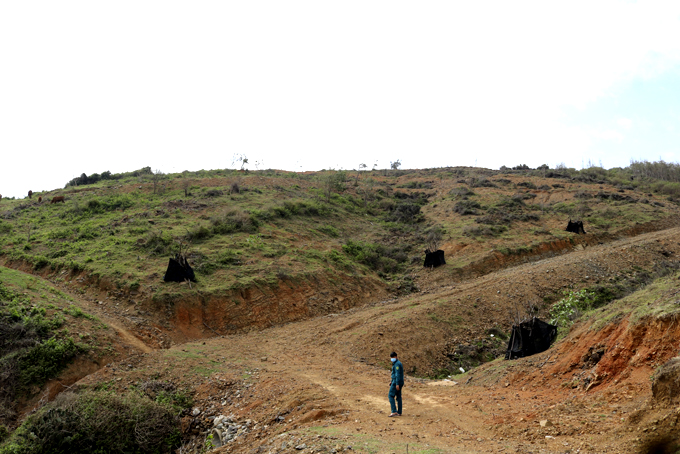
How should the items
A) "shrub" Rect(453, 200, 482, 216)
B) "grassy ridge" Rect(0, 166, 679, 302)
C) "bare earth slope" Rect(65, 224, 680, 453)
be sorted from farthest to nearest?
"shrub" Rect(453, 200, 482, 216) < "grassy ridge" Rect(0, 166, 679, 302) < "bare earth slope" Rect(65, 224, 680, 453)

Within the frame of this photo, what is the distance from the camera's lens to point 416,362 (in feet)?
40.6

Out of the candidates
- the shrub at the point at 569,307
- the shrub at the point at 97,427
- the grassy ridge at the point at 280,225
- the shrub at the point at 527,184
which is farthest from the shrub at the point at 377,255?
the shrub at the point at 527,184

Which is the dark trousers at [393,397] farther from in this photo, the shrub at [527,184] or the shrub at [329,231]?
the shrub at [527,184]

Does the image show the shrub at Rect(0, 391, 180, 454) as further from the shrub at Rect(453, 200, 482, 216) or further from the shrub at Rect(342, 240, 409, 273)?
the shrub at Rect(453, 200, 482, 216)

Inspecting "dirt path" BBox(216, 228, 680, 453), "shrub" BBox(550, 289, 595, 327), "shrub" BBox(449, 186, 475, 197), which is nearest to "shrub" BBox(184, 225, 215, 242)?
"dirt path" BBox(216, 228, 680, 453)

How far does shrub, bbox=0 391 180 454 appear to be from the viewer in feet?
25.9

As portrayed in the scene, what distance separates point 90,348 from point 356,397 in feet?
24.7

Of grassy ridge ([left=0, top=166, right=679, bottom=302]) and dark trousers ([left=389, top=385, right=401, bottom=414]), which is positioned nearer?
dark trousers ([left=389, top=385, right=401, bottom=414])

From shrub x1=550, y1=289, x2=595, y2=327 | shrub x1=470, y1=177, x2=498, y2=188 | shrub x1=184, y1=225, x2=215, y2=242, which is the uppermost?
shrub x1=470, y1=177, x2=498, y2=188

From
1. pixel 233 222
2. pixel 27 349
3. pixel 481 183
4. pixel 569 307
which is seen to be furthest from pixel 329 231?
pixel 481 183

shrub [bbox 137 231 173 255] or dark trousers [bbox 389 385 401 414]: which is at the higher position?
shrub [bbox 137 231 173 255]

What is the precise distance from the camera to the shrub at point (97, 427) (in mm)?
7883

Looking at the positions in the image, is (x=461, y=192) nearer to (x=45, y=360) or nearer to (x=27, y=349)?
(x=45, y=360)

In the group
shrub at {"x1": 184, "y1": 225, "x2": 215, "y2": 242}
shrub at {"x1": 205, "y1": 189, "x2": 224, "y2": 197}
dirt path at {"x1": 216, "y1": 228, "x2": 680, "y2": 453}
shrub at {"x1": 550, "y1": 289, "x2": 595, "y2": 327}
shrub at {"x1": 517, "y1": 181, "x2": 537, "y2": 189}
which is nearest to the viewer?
dirt path at {"x1": 216, "y1": 228, "x2": 680, "y2": 453}
